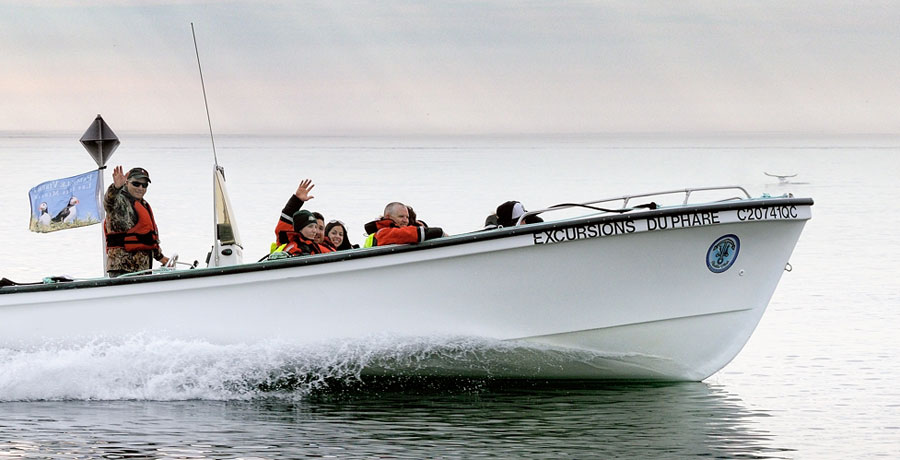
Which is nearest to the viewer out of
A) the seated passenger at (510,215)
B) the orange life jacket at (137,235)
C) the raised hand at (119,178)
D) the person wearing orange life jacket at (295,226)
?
the seated passenger at (510,215)

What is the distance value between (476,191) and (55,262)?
27097 mm

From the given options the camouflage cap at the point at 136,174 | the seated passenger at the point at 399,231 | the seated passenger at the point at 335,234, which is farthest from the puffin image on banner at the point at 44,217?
the seated passenger at the point at 399,231

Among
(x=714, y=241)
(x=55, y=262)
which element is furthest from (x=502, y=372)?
(x=55, y=262)

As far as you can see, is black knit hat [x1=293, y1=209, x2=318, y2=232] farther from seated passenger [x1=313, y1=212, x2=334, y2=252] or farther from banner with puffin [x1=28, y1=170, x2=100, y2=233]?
banner with puffin [x1=28, y1=170, x2=100, y2=233]

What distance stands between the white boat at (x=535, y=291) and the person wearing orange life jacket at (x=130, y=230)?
70cm

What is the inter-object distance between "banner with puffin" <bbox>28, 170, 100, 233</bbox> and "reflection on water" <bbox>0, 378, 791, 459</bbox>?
185 centimetres

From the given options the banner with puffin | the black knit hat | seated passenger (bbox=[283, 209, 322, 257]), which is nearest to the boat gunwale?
seated passenger (bbox=[283, 209, 322, 257])

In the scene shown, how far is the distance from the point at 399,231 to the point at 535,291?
1.15 m

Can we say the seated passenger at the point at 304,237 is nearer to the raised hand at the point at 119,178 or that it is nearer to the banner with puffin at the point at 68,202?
the raised hand at the point at 119,178

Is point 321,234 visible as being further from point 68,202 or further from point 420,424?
point 68,202

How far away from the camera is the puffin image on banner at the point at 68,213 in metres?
12.5

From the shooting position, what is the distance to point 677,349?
1113cm

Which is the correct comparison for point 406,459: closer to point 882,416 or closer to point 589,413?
point 589,413

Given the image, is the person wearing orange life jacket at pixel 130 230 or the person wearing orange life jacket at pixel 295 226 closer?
the person wearing orange life jacket at pixel 295 226
